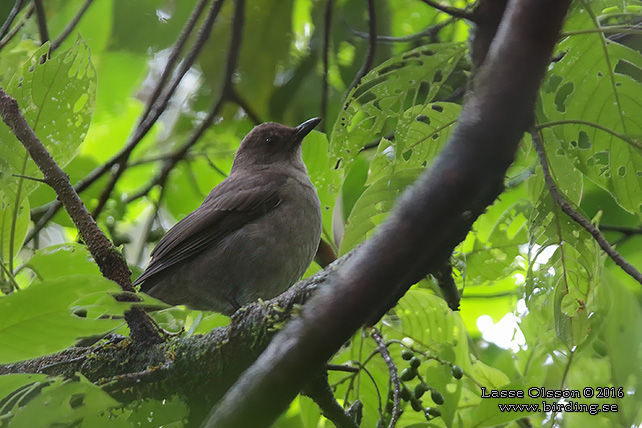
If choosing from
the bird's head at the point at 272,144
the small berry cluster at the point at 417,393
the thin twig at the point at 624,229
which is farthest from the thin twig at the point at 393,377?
the bird's head at the point at 272,144

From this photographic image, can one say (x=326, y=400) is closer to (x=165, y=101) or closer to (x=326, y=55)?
(x=165, y=101)

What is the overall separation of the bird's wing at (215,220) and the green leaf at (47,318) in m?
1.95

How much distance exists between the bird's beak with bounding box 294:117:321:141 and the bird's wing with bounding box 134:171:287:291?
0.61 m

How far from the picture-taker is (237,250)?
13.4 feet

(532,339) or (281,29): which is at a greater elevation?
(281,29)

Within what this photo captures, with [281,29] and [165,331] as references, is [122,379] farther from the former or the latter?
[281,29]

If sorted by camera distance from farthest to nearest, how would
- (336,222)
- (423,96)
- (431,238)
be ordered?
(336,222)
(423,96)
(431,238)

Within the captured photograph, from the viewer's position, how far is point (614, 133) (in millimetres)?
2562

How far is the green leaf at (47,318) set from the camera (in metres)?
1.85

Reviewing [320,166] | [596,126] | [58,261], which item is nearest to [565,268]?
[596,126]

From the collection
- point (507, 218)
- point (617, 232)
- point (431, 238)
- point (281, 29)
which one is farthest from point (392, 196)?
point (281, 29)

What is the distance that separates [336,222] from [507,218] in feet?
6.41

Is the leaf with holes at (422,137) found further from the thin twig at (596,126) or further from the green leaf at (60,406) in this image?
the green leaf at (60,406)

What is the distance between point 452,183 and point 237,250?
9.45ft
